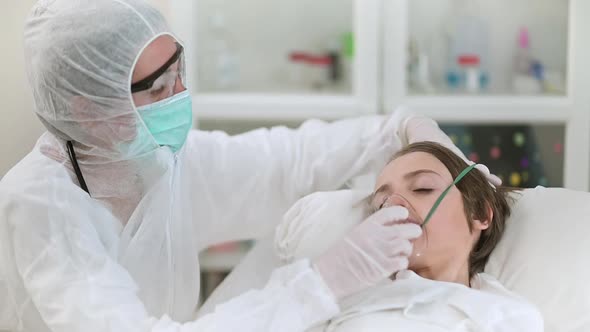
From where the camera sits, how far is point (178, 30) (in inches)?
95.9

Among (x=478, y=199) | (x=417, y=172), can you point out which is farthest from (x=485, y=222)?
(x=417, y=172)

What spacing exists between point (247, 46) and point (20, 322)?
167cm

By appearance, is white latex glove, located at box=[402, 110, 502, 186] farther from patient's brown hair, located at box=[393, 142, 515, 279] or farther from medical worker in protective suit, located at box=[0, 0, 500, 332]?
medical worker in protective suit, located at box=[0, 0, 500, 332]

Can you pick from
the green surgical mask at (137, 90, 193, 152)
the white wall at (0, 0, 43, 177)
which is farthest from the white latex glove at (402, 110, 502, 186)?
the white wall at (0, 0, 43, 177)

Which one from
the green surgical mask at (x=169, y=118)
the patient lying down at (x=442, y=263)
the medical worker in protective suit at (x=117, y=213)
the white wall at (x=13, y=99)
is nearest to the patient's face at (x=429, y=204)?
the patient lying down at (x=442, y=263)

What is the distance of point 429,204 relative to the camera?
1378mm

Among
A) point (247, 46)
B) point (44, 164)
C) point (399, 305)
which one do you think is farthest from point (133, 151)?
point (247, 46)

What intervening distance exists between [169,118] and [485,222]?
62 cm

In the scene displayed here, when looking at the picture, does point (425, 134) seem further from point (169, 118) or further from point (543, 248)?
point (169, 118)

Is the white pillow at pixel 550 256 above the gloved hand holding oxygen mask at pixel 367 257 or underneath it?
underneath

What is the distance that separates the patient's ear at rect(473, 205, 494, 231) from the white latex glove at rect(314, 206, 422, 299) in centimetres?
28

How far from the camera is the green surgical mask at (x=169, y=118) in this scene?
4.25 ft

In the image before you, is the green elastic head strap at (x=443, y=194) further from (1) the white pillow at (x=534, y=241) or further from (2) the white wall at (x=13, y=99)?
(2) the white wall at (x=13, y=99)

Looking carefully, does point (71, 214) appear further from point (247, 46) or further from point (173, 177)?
point (247, 46)
